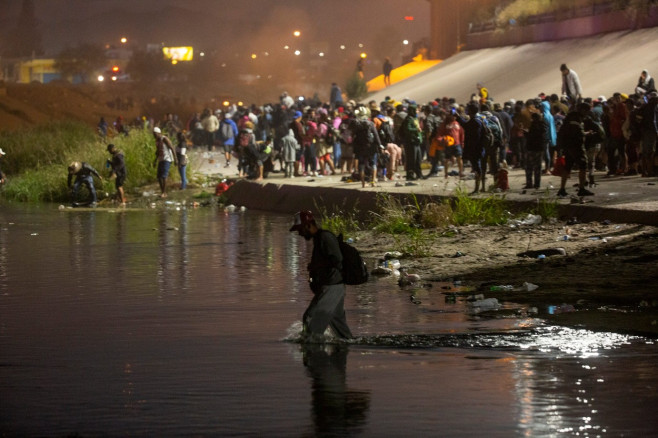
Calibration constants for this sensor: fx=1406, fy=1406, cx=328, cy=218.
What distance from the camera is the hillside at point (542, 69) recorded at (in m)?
44.4

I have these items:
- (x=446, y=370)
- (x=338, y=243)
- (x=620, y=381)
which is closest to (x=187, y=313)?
(x=338, y=243)

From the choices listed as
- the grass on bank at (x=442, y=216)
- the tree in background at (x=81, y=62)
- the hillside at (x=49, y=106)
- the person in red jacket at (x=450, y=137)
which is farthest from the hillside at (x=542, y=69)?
the tree in background at (x=81, y=62)

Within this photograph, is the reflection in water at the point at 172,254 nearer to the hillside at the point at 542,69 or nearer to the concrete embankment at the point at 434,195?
the concrete embankment at the point at 434,195

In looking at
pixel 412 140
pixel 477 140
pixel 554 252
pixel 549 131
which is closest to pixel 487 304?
pixel 554 252

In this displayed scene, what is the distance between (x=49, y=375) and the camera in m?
10.5

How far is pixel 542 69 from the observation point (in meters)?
51.1

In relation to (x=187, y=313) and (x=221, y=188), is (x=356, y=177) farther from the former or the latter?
(x=187, y=313)

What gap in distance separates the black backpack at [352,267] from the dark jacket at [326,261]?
4 cm

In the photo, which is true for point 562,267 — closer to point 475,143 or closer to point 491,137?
point 475,143

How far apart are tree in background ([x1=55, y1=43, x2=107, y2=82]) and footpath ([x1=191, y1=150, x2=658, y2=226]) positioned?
14761 centimetres

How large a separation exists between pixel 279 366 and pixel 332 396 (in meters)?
1.27

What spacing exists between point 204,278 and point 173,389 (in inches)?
292

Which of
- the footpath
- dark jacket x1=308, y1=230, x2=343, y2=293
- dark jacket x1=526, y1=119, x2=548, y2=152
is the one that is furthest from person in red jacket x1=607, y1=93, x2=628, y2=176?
dark jacket x1=308, y1=230, x2=343, y2=293

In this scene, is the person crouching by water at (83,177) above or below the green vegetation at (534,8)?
below
